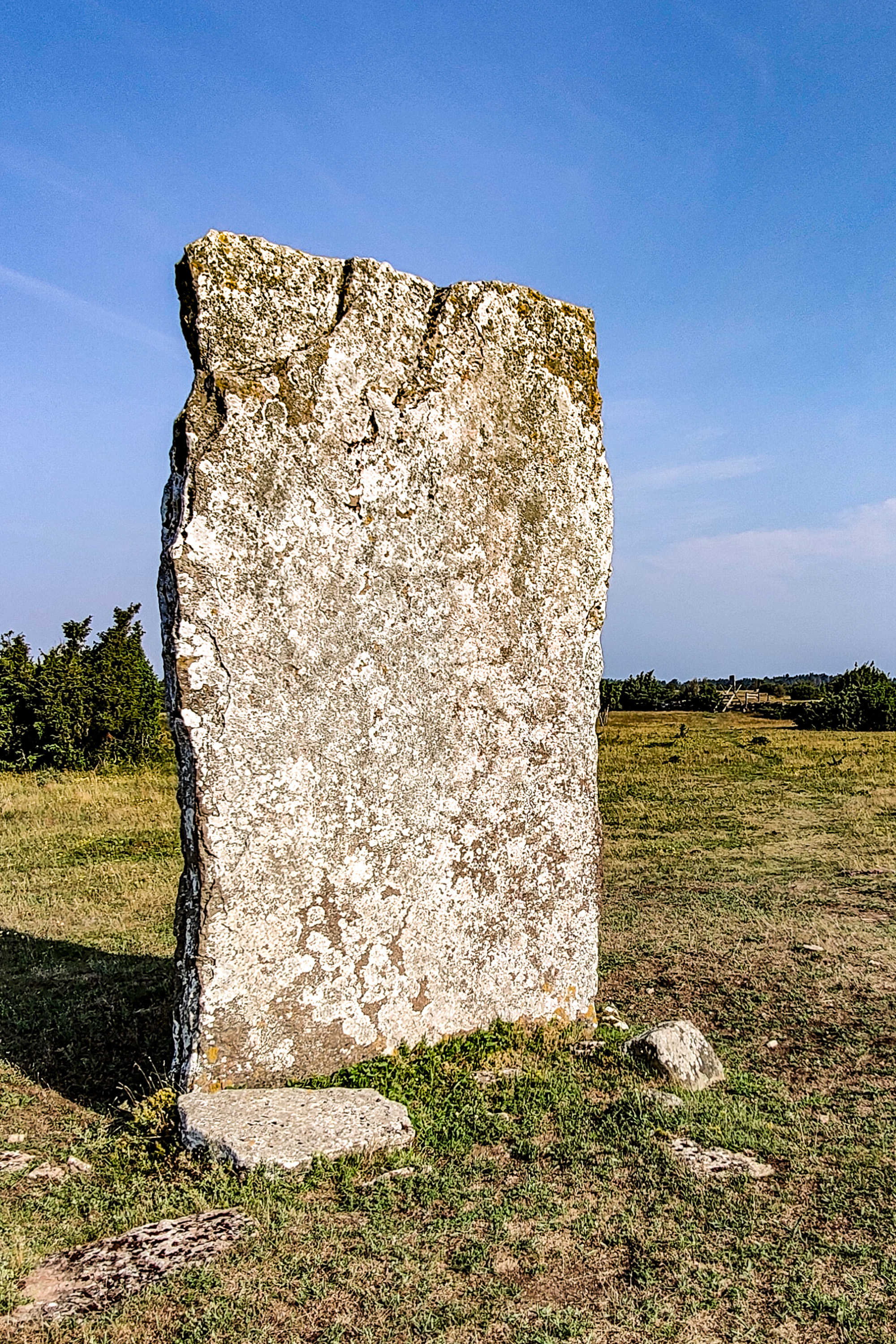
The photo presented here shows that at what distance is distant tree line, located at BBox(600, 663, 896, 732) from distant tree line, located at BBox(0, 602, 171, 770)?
12.9 meters

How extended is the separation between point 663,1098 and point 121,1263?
3.10 m

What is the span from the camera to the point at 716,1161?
507 cm

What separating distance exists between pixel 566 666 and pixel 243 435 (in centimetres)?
266

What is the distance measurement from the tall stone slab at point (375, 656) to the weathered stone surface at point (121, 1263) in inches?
45.1

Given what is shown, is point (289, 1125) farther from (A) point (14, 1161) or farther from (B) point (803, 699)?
(B) point (803, 699)

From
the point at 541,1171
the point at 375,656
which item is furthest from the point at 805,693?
the point at 541,1171

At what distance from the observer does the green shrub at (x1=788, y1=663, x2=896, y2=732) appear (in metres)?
36.8

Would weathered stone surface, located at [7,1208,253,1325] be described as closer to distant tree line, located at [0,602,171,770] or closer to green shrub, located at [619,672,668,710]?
distant tree line, located at [0,602,171,770]

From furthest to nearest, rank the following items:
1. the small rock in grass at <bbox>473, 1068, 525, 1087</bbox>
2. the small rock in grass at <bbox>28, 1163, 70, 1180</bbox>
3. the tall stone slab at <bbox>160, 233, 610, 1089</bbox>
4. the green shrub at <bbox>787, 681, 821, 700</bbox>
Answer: the green shrub at <bbox>787, 681, 821, 700</bbox> < the small rock in grass at <bbox>473, 1068, 525, 1087</bbox> < the tall stone slab at <bbox>160, 233, 610, 1089</bbox> < the small rock in grass at <bbox>28, 1163, 70, 1180</bbox>

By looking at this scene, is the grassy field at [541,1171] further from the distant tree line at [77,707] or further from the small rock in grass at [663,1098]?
the distant tree line at [77,707]

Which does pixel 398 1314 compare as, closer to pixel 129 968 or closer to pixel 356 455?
pixel 356 455

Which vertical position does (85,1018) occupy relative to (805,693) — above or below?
below

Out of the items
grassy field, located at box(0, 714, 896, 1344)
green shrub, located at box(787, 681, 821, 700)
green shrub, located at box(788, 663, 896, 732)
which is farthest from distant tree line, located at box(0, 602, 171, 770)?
green shrub, located at box(787, 681, 821, 700)

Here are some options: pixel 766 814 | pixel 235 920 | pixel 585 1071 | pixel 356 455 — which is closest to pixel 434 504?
pixel 356 455
